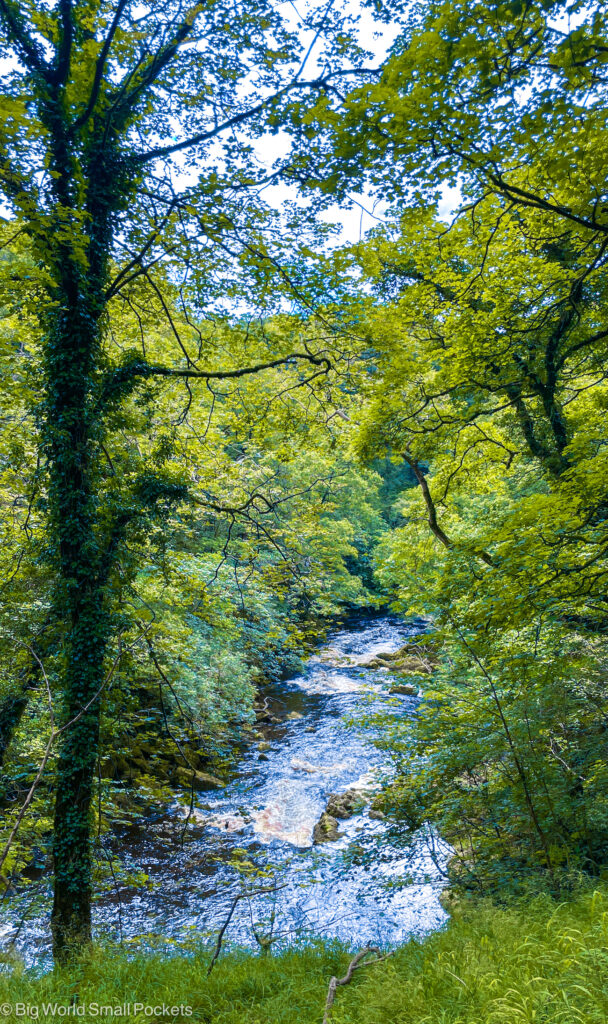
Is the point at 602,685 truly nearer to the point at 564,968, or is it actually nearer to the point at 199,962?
the point at 564,968

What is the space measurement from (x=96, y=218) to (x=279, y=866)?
8774 millimetres

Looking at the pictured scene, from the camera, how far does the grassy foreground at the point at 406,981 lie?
94.9 inches

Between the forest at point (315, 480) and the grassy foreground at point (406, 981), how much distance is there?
1.0 inches

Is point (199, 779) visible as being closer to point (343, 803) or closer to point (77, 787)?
point (343, 803)

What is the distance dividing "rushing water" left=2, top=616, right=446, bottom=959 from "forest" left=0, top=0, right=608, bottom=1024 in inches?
2.9

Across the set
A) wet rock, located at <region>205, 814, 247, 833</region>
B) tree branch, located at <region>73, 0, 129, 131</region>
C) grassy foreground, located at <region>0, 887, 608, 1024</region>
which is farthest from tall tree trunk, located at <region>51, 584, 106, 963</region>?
wet rock, located at <region>205, 814, 247, 833</region>

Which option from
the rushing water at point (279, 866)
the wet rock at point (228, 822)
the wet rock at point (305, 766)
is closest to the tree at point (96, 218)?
the rushing water at point (279, 866)

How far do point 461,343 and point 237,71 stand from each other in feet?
12.9

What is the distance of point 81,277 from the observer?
479 cm

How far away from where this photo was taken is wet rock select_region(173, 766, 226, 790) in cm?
938

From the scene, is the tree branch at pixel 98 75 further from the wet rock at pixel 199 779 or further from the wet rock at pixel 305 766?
the wet rock at pixel 305 766

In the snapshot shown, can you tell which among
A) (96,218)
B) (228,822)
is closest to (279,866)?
(228,822)

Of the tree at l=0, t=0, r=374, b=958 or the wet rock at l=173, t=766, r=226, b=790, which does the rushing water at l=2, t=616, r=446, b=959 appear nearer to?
the wet rock at l=173, t=766, r=226, b=790

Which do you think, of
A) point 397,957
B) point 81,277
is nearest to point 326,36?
point 81,277
